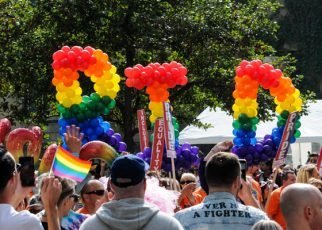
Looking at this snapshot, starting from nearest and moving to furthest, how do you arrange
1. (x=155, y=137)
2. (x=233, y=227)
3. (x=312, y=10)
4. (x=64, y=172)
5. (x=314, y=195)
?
(x=314, y=195) → (x=233, y=227) → (x=64, y=172) → (x=155, y=137) → (x=312, y=10)

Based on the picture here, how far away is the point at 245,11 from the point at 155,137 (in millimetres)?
16002

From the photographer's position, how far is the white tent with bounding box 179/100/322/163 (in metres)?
21.8

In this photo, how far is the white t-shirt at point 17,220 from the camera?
4.98 meters

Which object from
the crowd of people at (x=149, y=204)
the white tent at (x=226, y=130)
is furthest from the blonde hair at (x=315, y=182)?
the white tent at (x=226, y=130)

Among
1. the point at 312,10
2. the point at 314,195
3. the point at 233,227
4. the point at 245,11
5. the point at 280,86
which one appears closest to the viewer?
the point at 314,195

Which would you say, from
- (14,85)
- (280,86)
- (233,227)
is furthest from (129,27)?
(233,227)

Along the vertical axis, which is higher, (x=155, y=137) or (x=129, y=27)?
(x=129, y=27)

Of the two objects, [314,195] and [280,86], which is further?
[280,86]

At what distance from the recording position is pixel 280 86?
14422 mm

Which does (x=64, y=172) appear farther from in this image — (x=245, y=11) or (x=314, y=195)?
(x=245, y=11)

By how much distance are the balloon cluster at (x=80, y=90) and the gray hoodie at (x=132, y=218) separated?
8.71 m

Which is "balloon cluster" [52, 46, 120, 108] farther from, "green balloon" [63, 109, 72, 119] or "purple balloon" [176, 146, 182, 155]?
"purple balloon" [176, 146, 182, 155]

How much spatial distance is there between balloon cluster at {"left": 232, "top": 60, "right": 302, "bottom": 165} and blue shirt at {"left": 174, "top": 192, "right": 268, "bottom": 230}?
8.13m

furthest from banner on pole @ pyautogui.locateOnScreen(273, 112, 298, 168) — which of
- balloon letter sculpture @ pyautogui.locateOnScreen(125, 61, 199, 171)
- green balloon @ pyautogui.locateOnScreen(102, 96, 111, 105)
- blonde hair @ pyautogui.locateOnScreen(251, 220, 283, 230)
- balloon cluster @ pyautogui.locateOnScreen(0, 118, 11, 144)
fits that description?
blonde hair @ pyautogui.locateOnScreen(251, 220, 283, 230)
